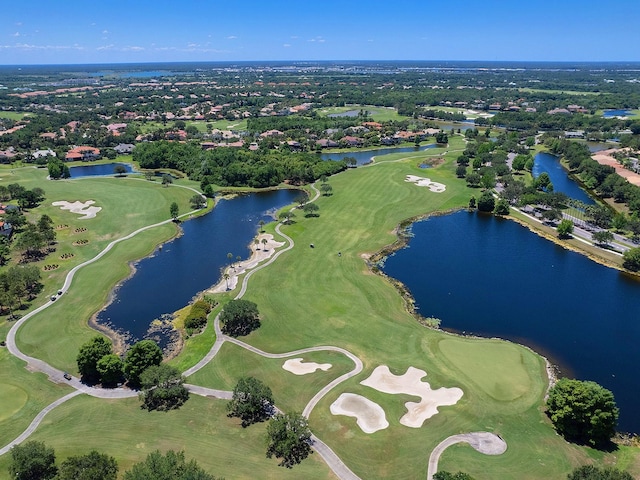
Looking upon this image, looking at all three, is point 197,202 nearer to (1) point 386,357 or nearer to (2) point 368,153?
(1) point 386,357

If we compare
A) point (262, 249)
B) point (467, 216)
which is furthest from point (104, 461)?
point (467, 216)

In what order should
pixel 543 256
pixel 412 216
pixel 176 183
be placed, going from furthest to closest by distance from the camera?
1. pixel 176 183
2. pixel 412 216
3. pixel 543 256

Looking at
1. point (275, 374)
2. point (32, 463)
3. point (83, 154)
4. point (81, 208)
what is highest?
point (83, 154)

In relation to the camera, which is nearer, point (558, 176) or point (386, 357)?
point (386, 357)

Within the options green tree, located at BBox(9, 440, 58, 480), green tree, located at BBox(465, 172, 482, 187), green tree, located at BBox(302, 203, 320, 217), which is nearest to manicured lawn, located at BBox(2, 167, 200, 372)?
green tree, located at BBox(9, 440, 58, 480)

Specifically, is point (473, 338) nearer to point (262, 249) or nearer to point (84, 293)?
point (262, 249)

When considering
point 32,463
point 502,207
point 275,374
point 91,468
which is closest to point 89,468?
point 91,468

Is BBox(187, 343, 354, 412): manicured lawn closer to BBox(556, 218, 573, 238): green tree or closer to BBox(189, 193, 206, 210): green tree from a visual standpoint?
BBox(189, 193, 206, 210): green tree
